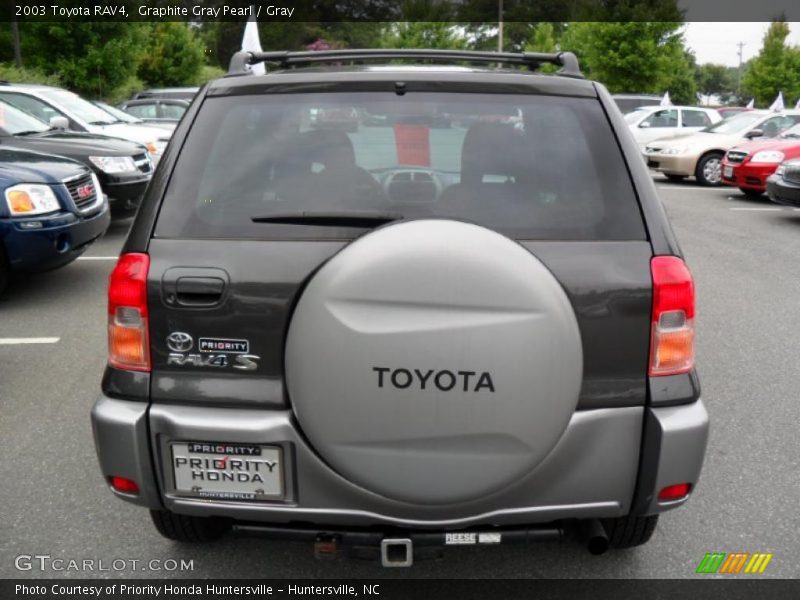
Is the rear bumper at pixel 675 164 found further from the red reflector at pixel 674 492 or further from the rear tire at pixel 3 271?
the red reflector at pixel 674 492

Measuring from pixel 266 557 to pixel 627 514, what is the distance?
132cm

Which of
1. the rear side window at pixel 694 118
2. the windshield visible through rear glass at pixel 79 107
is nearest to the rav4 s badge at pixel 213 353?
the windshield visible through rear glass at pixel 79 107

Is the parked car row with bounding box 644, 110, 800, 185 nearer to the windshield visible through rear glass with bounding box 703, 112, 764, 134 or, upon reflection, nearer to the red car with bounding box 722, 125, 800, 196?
the windshield visible through rear glass with bounding box 703, 112, 764, 134

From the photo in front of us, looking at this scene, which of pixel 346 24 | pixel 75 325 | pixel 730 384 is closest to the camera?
pixel 730 384

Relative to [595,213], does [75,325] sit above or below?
below

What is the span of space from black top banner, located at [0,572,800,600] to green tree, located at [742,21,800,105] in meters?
52.8

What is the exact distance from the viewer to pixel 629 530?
2633 millimetres

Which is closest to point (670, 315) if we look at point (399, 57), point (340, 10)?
point (399, 57)

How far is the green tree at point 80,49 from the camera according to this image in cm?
2381

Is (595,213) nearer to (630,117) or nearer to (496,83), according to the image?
(496,83)

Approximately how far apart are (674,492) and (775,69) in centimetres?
5444

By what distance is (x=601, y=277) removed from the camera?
2.21m

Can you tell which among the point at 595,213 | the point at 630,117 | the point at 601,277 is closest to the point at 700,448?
the point at 601,277
